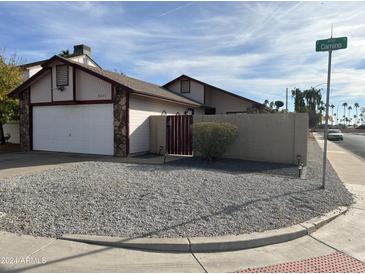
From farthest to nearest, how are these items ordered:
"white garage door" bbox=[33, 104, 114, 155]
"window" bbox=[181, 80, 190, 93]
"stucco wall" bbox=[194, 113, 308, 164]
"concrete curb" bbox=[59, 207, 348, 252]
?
"window" bbox=[181, 80, 190, 93] < "white garage door" bbox=[33, 104, 114, 155] < "stucco wall" bbox=[194, 113, 308, 164] < "concrete curb" bbox=[59, 207, 348, 252]

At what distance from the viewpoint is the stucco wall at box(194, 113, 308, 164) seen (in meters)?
11.5

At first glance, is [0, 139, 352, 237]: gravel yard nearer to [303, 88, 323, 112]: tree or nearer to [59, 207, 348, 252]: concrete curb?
[59, 207, 348, 252]: concrete curb

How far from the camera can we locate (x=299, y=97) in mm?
70875

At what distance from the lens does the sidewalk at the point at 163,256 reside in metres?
3.79

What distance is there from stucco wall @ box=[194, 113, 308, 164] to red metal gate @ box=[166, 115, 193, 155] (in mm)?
1194

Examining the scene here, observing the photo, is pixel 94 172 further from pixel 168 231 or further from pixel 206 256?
pixel 206 256

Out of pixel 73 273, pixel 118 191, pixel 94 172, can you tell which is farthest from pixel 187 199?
pixel 94 172

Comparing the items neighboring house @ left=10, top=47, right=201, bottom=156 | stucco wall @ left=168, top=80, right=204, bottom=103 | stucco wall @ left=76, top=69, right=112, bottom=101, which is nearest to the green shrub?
neighboring house @ left=10, top=47, right=201, bottom=156

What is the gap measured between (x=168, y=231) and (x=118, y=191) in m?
2.30

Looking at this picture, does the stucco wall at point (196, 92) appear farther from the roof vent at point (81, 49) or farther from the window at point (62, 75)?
the window at point (62, 75)

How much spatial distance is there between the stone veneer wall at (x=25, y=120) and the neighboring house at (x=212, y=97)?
37.7 feet

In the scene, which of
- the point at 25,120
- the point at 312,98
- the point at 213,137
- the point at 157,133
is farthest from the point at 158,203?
the point at 312,98

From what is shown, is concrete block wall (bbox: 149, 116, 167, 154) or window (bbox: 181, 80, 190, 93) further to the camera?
window (bbox: 181, 80, 190, 93)

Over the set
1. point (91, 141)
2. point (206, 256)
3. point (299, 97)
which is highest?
point (299, 97)
